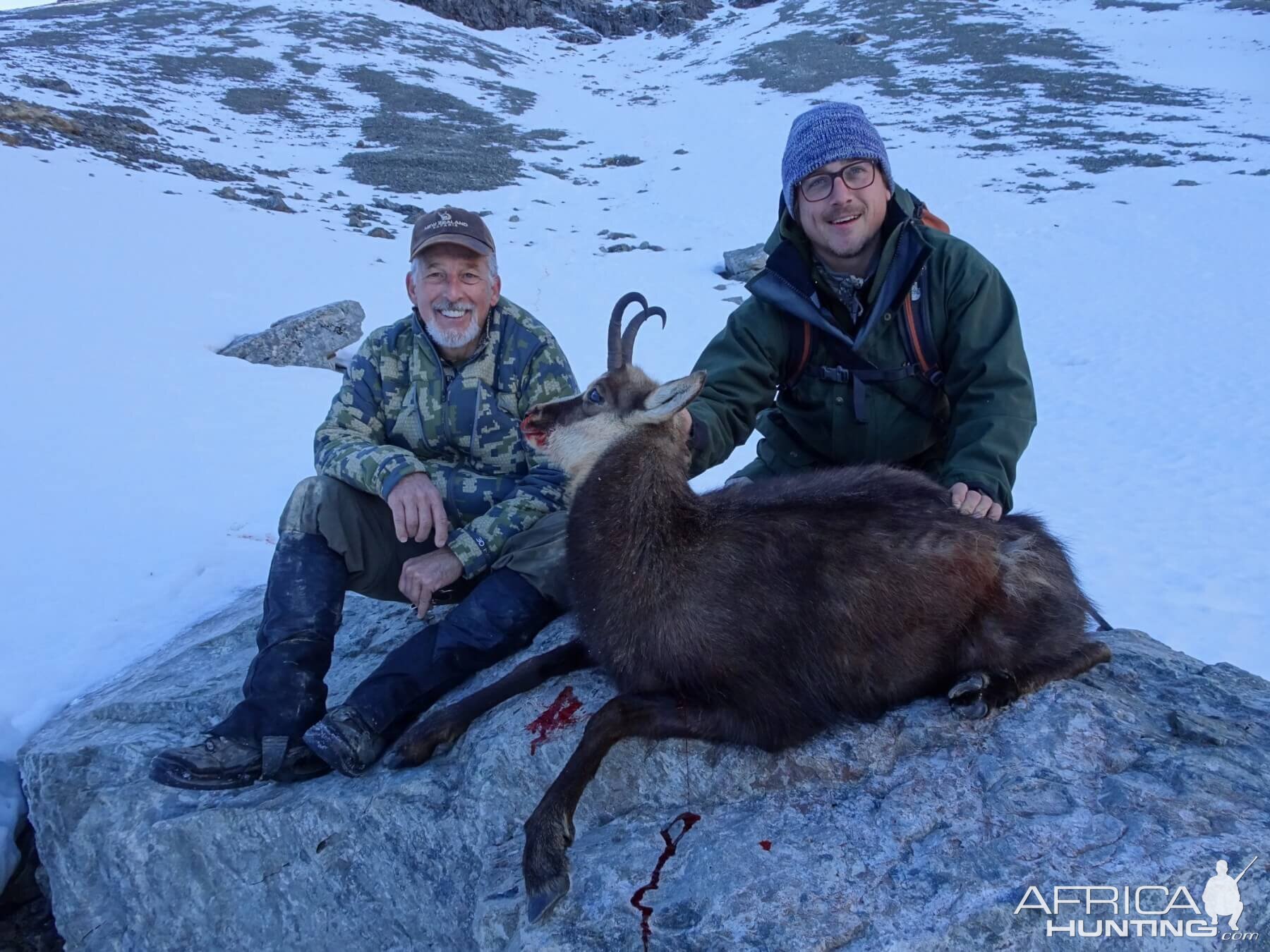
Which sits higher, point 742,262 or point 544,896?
point 742,262

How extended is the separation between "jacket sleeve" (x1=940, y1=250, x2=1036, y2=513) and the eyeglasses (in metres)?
0.66

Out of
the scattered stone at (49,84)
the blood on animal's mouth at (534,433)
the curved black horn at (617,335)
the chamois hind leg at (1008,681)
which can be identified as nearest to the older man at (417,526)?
the blood on animal's mouth at (534,433)

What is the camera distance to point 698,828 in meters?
3.25

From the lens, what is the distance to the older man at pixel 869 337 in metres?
4.34

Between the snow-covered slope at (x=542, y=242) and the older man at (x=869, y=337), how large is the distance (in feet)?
13.5

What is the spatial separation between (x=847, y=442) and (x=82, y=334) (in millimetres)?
12119

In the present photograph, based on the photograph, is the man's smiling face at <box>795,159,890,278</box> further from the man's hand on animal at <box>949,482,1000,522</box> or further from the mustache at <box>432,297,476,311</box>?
the mustache at <box>432,297,476,311</box>

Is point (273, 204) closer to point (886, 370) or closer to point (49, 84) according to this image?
point (49, 84)

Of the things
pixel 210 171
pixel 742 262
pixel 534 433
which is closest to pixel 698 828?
pixel 534 433

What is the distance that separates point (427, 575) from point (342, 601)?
45cm

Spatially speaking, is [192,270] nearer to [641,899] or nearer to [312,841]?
[312,841]

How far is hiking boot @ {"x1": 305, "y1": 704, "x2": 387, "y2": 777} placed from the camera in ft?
12.3

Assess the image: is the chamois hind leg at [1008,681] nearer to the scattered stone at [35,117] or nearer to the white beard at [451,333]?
the white beard at [451,333]

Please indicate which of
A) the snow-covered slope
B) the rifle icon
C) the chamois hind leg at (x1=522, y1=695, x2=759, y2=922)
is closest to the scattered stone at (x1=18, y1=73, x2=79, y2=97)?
the snow-covered slope
